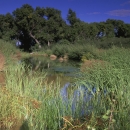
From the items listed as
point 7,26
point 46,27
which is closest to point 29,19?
point 46,27

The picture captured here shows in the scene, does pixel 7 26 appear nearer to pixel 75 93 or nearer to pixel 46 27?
pixel 46 27

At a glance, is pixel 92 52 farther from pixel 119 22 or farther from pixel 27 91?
pixel 119 22

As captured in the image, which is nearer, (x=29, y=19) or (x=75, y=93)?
(x=75, y=93)

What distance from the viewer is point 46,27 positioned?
36.2 metres

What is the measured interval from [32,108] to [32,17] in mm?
32485

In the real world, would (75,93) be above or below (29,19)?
below

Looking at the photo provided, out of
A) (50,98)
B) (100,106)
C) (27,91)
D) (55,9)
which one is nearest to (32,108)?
(50,98)

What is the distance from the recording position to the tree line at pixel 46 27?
35406mm

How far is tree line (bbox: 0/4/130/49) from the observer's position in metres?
35.4

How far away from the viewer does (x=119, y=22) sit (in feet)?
136

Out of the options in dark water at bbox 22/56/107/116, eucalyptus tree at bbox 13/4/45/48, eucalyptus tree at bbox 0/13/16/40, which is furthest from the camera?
eucalyptus tree at bbox 0/13/16/40

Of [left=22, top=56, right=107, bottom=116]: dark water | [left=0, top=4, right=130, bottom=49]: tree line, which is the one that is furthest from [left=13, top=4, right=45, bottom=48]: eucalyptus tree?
[left=22, top=56, right=107, bottom=116]: dark water

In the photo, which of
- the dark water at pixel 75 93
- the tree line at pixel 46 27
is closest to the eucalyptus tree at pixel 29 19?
the tree line at pixel 46 27

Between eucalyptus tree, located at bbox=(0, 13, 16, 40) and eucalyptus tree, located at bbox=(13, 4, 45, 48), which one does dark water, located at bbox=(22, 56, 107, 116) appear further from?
eucalyptus tree, located at bbox=(0, 13, 16, 40)
